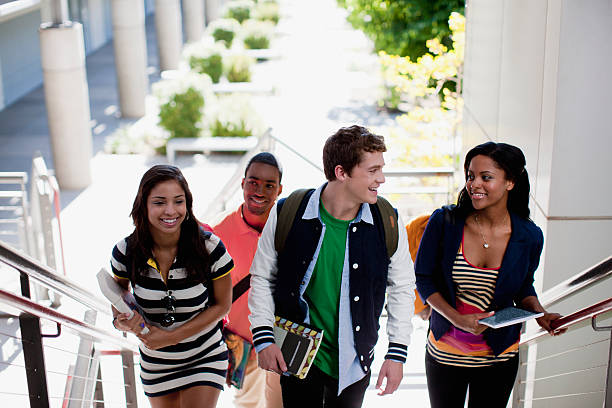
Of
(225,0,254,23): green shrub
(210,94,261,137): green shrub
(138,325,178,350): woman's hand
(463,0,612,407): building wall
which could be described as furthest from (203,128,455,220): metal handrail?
(225,0,254,23): green shrub

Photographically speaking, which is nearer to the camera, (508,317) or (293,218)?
(293,218)

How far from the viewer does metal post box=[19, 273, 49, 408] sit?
298 centimetres

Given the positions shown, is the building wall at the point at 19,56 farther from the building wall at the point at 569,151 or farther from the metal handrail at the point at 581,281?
the metal handrail at the point at 581,281

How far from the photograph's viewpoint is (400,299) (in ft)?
10.8

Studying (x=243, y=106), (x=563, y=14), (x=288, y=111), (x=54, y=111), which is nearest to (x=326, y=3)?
(x=288, y=111)

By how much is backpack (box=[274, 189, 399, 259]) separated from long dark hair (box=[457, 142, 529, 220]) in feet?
1.66

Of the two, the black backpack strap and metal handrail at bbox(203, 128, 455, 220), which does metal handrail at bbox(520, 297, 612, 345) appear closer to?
the black backpack strap

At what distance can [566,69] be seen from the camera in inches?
175

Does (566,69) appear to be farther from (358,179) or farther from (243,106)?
(243,106)

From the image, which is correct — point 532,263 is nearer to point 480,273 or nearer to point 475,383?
point 480,273

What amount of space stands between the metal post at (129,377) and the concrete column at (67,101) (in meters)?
10.0

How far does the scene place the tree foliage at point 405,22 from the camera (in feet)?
46.9

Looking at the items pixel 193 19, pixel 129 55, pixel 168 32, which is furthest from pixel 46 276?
pixel 193 19

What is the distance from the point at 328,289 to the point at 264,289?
0.29m
